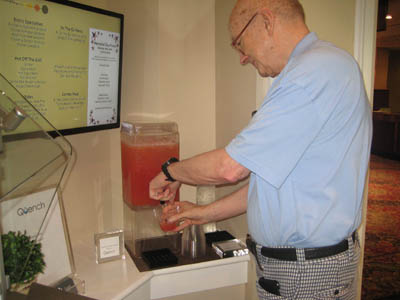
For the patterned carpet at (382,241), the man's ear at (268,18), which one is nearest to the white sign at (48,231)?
the man's ear at (268,18)

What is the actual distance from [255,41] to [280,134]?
34 centimetres

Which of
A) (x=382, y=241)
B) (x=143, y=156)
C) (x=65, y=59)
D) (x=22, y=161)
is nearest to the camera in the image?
(x=22, y=161)

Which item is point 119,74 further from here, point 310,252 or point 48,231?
point 310,252

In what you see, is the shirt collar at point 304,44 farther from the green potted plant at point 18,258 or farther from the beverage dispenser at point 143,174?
the green potted plant at point 18,258

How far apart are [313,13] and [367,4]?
31cm

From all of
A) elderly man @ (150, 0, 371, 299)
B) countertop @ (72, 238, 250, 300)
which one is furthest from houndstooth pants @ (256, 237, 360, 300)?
countertop @ (72, 238, 250, 300)

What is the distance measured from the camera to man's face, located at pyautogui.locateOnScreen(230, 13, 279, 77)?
3.69ft

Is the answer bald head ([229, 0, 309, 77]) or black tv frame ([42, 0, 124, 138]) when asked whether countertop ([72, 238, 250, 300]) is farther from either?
bald head ([229, 0, 309, 77])

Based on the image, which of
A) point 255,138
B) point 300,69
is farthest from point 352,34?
point 255,138

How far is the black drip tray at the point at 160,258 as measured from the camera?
1.57m

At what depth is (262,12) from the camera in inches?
43.2

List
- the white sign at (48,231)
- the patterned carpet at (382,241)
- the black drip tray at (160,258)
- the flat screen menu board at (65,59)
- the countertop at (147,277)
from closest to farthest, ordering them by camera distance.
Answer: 1. the white sign at (48,231)
2. the flat screen menu board at (65,59)
3. the countertop at (147,277)
4. the black drip tray at (160,258)
5. the patterned carpet at (382,241)

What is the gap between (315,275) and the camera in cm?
109

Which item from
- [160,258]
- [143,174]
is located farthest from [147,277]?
[143,174]
